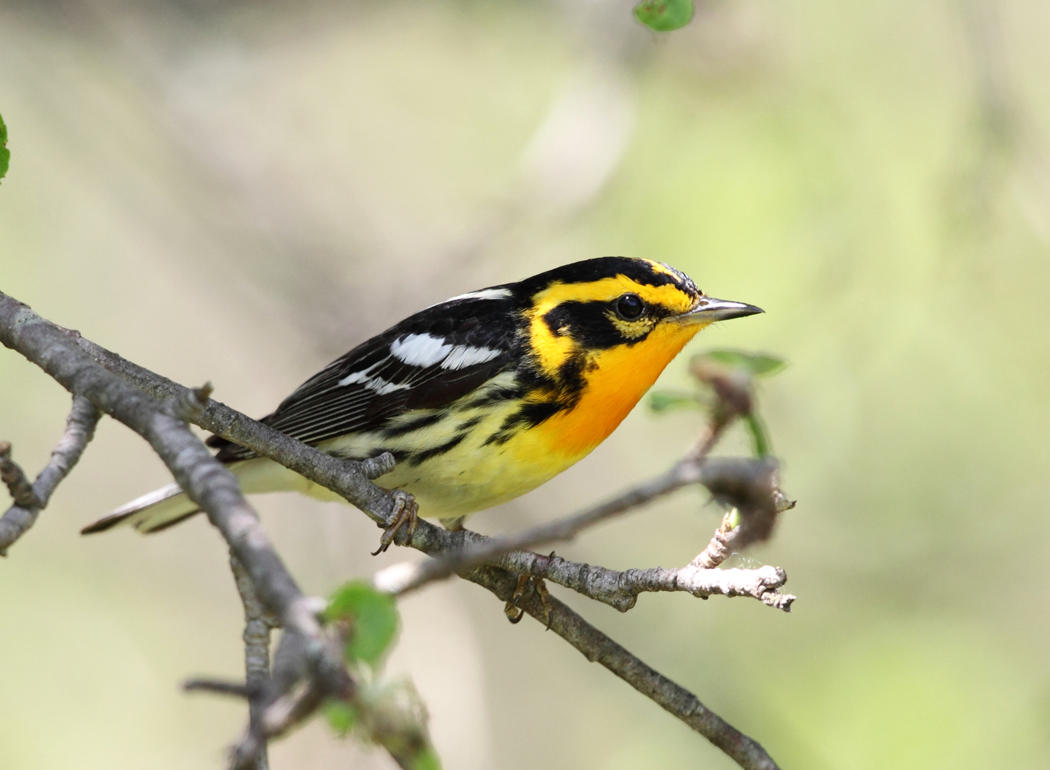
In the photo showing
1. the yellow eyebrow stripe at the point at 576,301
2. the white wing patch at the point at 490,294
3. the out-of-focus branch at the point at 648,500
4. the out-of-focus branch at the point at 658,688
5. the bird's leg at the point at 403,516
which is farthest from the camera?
the white wing patch at the point at 490,294

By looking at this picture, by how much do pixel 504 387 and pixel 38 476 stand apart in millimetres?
2187

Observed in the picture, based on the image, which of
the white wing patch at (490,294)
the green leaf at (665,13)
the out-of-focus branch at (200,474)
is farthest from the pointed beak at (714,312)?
the out-of-focus branch at (200,474)

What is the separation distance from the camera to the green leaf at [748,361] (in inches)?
74.7

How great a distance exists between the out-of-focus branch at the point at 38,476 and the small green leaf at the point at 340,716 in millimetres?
1104

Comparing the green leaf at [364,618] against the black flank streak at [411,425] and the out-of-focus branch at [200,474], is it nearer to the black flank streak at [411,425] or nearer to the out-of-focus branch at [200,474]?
the out-of-focus branch at [200,474]

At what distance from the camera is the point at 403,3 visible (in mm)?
7988

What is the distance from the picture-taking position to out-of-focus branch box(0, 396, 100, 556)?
2299mm

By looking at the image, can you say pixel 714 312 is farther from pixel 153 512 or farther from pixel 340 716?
pixel 340 716

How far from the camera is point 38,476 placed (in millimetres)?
2422

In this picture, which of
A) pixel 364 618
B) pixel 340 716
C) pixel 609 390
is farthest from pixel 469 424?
pixel 340 716

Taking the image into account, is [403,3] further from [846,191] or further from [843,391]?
[843,391]

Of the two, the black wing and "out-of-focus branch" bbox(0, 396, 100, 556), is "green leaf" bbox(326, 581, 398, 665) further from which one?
the black wing

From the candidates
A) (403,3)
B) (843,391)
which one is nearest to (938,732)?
(843,391)

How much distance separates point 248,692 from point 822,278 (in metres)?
5.34
